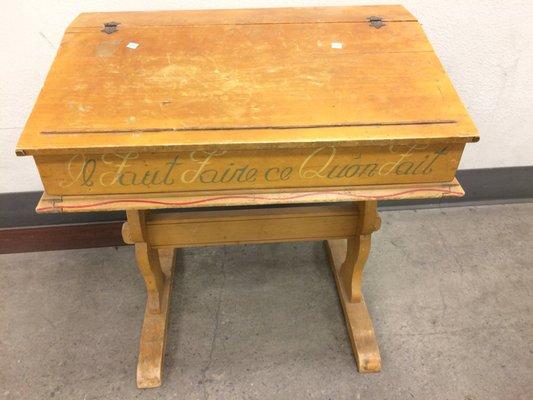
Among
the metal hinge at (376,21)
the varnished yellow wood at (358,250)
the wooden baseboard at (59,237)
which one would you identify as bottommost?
the wooden baseboard at (59,237)

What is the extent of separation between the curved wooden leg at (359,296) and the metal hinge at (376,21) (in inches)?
21.1

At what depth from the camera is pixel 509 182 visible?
7.55 feet

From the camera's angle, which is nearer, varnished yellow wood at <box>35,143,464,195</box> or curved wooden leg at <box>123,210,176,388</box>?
varnished yellow wood at <box>35,143,464,195</box>

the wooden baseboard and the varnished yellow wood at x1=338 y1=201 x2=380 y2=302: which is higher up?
the varnished yellow wood at x1=338 y1=201 x2=380 y2=302

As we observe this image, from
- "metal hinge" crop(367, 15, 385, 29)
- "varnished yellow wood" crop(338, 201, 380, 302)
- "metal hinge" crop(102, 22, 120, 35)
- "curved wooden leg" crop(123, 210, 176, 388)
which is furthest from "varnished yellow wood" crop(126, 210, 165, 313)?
"metal hinge" crop(367, 15, 385, 29)

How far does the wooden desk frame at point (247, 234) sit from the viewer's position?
5.23 ft

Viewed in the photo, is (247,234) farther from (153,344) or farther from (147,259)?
(153,344)

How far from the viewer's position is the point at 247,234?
1663mm

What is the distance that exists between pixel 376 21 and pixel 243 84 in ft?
1.69

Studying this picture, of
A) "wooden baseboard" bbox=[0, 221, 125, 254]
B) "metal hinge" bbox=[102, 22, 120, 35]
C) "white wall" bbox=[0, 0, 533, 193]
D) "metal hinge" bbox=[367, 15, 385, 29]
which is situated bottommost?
"wooden baseboard" bbox=[0, 221, 125, 254]

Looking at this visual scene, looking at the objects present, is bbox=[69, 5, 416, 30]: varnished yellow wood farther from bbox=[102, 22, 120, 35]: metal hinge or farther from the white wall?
the white wall

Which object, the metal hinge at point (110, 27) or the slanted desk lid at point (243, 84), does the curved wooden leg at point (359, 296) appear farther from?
the metal hinge at point (110, 27)

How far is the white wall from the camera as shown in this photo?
1646mm

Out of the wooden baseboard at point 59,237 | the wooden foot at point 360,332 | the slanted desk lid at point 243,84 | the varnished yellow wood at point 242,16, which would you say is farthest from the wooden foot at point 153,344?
the varnished yellow wood at point 242,16
